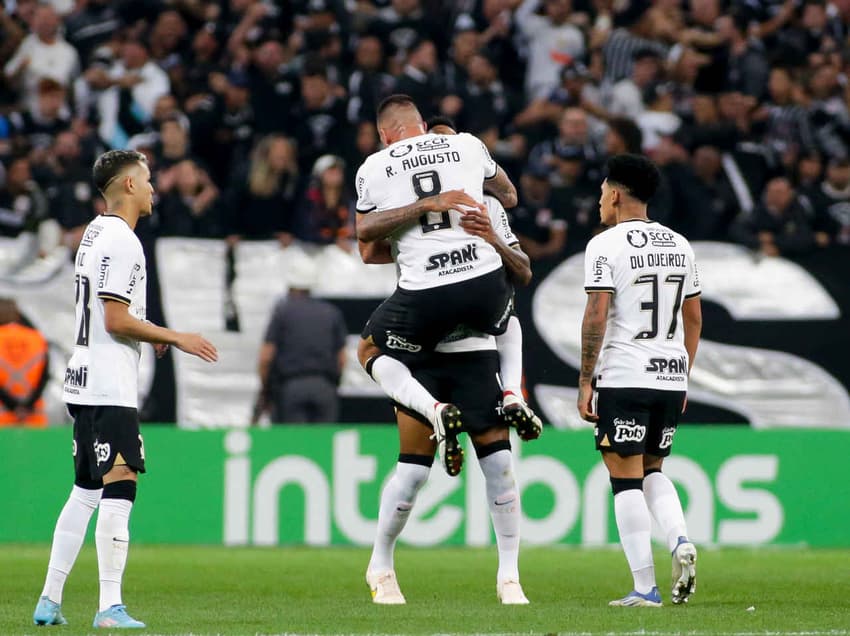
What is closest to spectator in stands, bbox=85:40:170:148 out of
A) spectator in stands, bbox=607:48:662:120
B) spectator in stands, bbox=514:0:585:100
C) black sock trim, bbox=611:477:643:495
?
spectator in stands, bbox=514:0:585:100

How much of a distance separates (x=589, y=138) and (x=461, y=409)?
911 centimetres

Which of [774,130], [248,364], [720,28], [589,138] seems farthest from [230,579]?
[720,28]

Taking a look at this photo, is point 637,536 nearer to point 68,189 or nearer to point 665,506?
point 665,506

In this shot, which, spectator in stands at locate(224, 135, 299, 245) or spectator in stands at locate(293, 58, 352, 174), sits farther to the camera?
spectator in stands at locate(293, 58, 352, 174)

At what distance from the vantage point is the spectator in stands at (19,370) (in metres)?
14.5

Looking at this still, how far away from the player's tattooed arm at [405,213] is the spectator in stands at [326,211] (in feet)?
22.6

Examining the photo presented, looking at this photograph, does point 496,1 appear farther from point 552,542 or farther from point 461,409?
point 461,409

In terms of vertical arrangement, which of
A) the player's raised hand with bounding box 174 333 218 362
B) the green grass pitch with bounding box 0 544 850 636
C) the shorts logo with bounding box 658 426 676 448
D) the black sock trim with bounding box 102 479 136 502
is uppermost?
the player's raised hand with bounding box 174 333 218 362

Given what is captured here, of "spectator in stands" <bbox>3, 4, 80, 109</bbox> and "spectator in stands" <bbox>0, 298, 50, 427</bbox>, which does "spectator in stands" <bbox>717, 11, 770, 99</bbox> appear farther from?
"spectator in stands" <bbox>0, 298, 50, 427</bbox>

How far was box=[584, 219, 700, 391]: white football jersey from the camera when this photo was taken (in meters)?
8.11

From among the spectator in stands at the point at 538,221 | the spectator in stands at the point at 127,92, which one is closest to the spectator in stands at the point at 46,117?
the spectator in stands at the point at 127,92

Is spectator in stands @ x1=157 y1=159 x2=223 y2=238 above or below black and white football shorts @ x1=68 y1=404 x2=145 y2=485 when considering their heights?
above

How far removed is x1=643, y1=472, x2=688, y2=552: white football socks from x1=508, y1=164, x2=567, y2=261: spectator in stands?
639 cm

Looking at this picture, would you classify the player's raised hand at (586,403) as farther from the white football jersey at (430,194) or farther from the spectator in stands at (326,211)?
the spectator in stands at (326,211)
